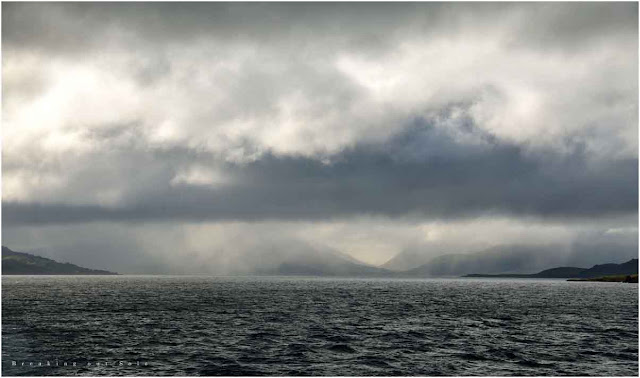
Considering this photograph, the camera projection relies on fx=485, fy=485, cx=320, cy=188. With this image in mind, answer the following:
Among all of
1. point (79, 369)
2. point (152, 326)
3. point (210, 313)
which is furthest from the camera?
point (210, 313)

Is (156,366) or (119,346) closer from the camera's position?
(156,366)

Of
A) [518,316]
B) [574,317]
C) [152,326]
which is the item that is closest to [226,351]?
[152,326]

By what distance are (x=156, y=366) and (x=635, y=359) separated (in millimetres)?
54050

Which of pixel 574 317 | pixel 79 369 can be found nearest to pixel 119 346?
pixel 79 369

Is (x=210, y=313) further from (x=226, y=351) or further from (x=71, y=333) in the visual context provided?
(x=226, y=351)

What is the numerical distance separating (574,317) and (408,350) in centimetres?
6031

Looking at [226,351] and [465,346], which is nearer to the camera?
[226,351]

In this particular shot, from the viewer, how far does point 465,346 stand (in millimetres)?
62812

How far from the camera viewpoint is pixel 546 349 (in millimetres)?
61625

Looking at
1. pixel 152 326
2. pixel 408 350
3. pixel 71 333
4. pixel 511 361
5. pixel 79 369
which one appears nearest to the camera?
pixel 79 369

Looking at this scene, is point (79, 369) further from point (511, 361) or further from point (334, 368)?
point (511, 361)

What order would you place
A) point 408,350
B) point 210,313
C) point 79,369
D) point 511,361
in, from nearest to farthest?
point 79,369 < point 511,361 < point 408,350 < point 210,313

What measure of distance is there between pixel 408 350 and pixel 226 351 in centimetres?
2202

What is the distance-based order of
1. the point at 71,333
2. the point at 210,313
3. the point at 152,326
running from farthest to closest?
the point at 210,313 < the point at 152,326 < the point at 71,333
